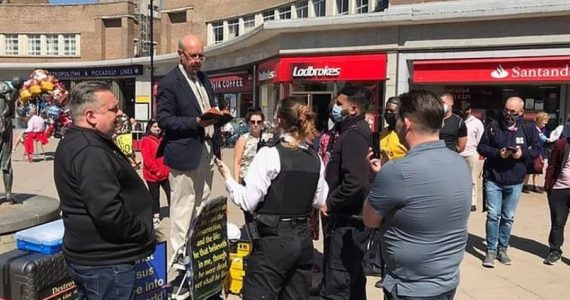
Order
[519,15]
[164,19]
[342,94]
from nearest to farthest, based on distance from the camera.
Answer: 1. [342,94]
2. [519,15]
3. [164,19]

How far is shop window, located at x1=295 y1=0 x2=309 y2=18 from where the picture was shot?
1059 inches

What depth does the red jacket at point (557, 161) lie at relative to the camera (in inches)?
247

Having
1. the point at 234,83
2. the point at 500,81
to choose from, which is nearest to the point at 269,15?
the point at 234,83

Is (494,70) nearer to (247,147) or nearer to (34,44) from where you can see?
(247,147)

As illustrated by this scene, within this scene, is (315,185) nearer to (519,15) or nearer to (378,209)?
(378,209)

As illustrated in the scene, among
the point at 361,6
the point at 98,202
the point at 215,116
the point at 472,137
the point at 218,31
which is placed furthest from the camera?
the point at 218,31

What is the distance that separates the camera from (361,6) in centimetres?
2292

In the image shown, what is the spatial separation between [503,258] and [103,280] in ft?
16.4

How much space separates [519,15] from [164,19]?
3133 centimetres

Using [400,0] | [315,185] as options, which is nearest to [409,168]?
[315,185]

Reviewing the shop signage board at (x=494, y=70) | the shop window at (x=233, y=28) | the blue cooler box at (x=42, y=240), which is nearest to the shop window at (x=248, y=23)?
the shop window at (x=233, y=28)

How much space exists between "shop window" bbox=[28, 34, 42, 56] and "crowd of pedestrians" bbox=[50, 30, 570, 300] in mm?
44616

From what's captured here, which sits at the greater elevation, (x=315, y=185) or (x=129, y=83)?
(x=129, y=83)

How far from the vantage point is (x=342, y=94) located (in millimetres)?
4414
